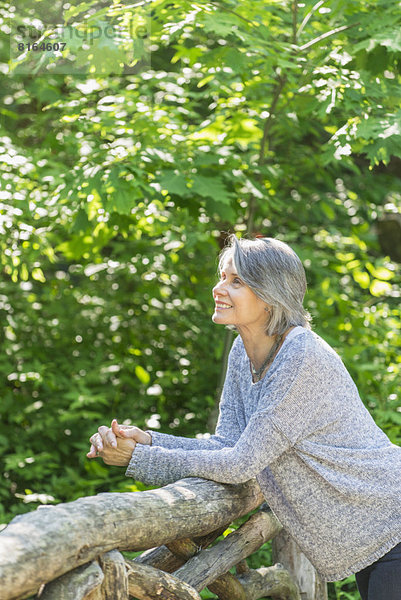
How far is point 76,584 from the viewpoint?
148cm

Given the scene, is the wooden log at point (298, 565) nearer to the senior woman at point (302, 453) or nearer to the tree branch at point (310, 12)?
the senior woman at point (302, 453)

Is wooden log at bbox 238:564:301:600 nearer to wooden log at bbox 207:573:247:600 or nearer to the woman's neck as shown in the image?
wooden log at bbox 207:573:247:600

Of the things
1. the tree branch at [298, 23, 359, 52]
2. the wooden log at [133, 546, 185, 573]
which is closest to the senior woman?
the wooden log at [133, 546, 185, 573]

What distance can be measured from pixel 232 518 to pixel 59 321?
302 cm

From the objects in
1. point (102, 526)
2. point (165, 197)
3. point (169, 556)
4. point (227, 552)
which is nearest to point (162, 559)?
point (169, 556)

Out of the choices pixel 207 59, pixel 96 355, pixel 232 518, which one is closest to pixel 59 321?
pixel 96 355

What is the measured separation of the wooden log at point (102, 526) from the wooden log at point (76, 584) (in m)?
0.02

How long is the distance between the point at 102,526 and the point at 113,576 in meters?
0.12

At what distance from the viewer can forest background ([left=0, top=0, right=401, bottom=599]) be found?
3279mm

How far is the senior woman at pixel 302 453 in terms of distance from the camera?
1.99 m

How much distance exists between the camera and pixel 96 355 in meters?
4.84

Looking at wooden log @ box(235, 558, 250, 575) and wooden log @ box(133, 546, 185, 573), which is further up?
wooden log @ box(133, 546, 185, 573)

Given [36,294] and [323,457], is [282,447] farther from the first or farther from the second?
[36,294]

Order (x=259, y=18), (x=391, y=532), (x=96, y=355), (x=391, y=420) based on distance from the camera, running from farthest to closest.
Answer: (x=96, y=355) < (x=391, y=420) < (x=259, y=18) < (x=391, y=532)
